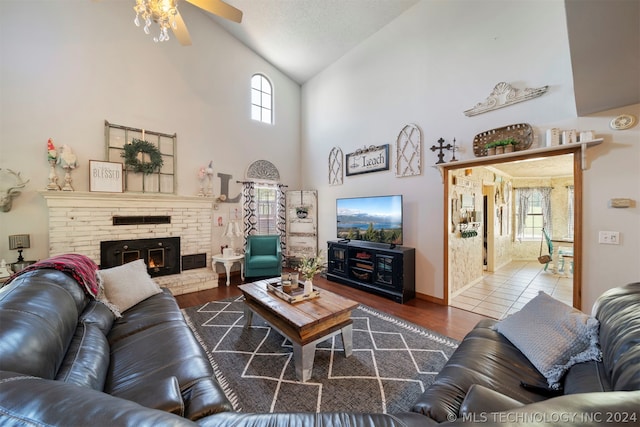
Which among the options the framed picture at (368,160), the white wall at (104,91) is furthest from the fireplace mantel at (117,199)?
the framed picture at (368,160)

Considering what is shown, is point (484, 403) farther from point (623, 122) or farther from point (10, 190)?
point (10, 190)

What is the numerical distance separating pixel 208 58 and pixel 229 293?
431 cm

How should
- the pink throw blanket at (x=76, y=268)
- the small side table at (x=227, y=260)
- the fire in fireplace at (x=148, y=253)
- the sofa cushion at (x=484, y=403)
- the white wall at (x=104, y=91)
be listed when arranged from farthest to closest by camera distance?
the small side table at (x=227, y=260) < the fire in fireplace at (x=148, y=253) < the white wall at (x=104, y=91) < the pink throw blanket at (x=76, y=268) < the sofa cushion at (x=484, y=403)

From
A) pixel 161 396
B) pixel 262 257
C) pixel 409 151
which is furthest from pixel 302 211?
pixel 161 396

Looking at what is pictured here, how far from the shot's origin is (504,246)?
18.9 ft

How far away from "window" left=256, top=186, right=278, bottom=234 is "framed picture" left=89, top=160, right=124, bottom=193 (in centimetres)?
231

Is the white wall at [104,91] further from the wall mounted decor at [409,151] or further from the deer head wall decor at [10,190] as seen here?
the wall mounted decor at [409,151]

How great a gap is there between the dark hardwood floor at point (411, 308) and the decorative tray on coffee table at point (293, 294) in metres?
1.26

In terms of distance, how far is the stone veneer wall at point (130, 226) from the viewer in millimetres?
3283

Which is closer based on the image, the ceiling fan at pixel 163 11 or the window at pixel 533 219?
the ceiling fan at pixel 163 11

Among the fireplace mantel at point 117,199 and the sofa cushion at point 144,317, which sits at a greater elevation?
the fireplace mantel at point 117,199

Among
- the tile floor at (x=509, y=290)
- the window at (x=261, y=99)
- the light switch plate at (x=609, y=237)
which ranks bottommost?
the tile floor at (x=509, y=290)

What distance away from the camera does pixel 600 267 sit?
2328mm

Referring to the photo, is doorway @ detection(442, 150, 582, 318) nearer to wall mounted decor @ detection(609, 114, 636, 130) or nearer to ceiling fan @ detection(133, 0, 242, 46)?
wall mounted decor @ detection(609, 114, 636, 130)
